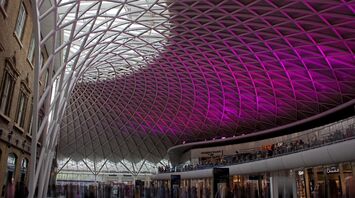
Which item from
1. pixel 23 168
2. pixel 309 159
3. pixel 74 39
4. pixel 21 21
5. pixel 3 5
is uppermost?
pixel 74 39

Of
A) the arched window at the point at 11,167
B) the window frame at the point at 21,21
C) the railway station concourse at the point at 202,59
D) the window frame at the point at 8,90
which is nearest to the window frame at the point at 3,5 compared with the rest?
the railway station concourse at the point at 202,59

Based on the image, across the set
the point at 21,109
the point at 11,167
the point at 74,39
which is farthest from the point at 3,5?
the point at 74,39

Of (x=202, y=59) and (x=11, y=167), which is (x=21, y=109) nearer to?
Answer: (x=11, y=167)

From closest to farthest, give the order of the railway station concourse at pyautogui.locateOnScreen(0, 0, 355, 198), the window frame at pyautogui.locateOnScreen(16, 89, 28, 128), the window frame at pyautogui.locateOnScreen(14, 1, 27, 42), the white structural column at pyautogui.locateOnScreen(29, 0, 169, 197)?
the window frame at pyautogui.locateOnScreen(14, 1, 27, 42) < the railway station concourse at pyautogui.locateOnScreen(0, 0, 355, 198) < the window frame at pyautogui.locateOnScreen(16, 89, 28, 128) < the white structural column at pyautogui.locateOnScreen(29, 0, 169, 197)

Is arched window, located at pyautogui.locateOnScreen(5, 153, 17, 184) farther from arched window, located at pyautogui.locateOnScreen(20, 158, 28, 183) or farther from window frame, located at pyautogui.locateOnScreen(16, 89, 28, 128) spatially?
arched window, located at pyautogui.locateOnScreen(20, 158, 28, 183)

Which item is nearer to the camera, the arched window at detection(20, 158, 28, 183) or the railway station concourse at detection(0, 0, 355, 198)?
the railway station concourse at detection(0, 0, 355, 198)

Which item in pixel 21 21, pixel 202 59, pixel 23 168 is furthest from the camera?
pixel 202 59

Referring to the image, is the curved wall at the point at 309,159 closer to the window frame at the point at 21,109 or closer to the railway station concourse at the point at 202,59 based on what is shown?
the railway station concourse at the point at 202,59

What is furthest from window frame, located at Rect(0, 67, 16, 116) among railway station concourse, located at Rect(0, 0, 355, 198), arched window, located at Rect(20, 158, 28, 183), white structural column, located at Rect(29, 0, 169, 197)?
arched window, located at Rect(20, 158, 28, 183)

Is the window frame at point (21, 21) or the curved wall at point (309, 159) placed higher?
the window frame at point (21, 21)

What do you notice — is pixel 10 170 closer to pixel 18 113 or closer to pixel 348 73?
pixel 18 113

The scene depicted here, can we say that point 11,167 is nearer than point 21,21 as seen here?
No

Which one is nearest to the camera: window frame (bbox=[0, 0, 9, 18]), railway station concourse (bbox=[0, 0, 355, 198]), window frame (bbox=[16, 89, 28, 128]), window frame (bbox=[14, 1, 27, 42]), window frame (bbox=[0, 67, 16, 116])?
window frame (bbox=[0, 0, 9, 18])

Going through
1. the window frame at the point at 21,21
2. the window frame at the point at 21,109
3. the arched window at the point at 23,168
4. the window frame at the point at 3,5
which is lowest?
the arched window at the point at 23,168
